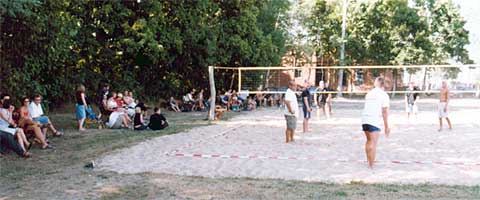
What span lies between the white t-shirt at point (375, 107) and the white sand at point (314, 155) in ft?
2.43

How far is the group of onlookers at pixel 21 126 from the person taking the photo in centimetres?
793

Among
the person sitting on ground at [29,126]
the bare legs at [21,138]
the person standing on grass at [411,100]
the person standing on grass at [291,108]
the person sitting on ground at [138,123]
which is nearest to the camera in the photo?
the bare legs at [21,138]

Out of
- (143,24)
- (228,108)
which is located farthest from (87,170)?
(228,108)

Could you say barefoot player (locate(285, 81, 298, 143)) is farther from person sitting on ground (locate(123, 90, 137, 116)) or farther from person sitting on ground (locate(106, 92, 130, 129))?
person sitting on ground (locate(123, 90, 137, 116))

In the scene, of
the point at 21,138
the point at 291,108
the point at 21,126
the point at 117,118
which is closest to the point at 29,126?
the point at 21,126

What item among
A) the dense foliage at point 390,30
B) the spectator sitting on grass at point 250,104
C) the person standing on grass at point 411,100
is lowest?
the spectator sitting on grass at point 250,104

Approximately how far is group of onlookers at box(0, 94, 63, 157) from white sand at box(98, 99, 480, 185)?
1.66 m

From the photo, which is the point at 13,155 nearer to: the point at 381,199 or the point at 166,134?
the point at 166,134

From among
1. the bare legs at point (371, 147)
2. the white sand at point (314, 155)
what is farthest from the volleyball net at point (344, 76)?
the bare legs at point (371, 147)

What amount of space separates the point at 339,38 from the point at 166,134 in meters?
26.7

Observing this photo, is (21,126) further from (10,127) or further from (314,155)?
(314,155)

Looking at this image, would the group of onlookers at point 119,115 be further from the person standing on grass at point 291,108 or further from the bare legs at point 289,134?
the person standing on grass at point 291,108

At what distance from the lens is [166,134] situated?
440 inches

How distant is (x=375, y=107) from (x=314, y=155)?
1665 millimetres
